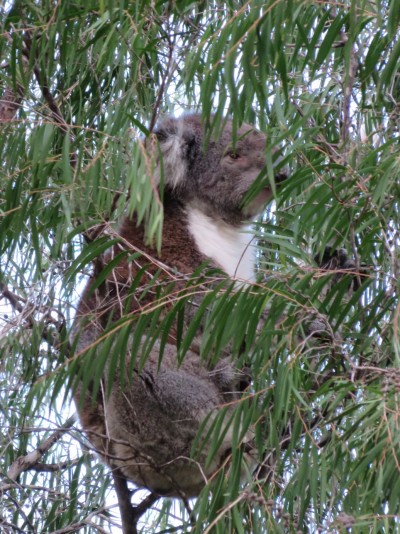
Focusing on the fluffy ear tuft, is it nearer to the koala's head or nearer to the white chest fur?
the koala's head

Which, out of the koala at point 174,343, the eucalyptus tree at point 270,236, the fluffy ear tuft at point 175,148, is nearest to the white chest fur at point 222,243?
the koala at point 174,343

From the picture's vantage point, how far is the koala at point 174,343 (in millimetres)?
3246

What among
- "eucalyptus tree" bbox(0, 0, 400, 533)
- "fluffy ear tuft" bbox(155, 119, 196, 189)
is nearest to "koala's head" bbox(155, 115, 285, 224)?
"fluffy ear tuft" bbox(155, 119, 196, 189)

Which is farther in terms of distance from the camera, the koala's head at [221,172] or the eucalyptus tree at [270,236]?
the koala's head at [221,172]

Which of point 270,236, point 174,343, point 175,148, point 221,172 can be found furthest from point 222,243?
point 270,236

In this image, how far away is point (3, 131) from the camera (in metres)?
2.97

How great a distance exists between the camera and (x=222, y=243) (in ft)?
13.1

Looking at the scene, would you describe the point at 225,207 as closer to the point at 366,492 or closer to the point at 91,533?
the point at 91,533

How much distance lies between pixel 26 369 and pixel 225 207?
1.12 meters

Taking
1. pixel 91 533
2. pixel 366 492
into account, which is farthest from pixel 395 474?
pixel 91 533

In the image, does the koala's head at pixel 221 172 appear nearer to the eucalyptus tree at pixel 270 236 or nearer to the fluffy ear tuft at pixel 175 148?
the fluffy ear tuft at pixel 175 148

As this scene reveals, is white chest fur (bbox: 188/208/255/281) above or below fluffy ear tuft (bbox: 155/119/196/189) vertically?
below

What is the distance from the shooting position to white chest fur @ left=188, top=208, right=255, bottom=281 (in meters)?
3.86

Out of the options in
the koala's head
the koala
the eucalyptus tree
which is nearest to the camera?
the eucalyptus tree
